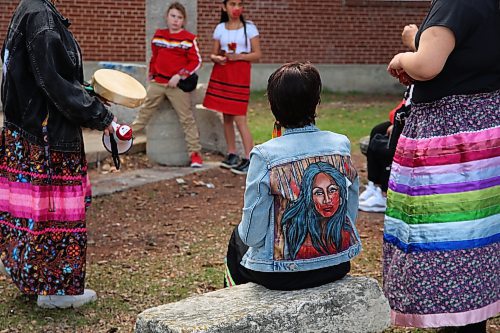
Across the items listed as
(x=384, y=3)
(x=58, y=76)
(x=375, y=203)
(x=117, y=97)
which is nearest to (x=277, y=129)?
(x=58, y=76)

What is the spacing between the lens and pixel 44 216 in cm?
441

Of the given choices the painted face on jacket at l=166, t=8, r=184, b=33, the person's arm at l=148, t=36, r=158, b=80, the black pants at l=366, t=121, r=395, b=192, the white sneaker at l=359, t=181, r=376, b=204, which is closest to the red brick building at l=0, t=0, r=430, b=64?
the person's arm at l=148, t=36, r=158, b=80

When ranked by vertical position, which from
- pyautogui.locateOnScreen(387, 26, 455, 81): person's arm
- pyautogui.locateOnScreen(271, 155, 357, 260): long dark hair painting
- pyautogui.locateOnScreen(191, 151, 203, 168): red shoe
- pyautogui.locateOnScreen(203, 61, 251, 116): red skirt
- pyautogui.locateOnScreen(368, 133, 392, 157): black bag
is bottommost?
pyautogui.locateOnScreen(191, 151, 203, 168): red shoe

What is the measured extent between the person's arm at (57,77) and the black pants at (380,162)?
227cm

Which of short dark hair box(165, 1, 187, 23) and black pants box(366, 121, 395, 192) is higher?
short dark hair box(165, 1, 187, 23)

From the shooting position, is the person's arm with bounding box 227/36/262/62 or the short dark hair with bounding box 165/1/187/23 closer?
the short dark hair with bounding box 165/1/187/23

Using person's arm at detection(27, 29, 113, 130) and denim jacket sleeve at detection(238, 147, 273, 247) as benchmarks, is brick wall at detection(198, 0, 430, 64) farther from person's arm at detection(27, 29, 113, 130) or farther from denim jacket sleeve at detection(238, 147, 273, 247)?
denim jacket sleeve at detection(238, 147, 273, 247)

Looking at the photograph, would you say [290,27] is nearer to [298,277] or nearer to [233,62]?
[233,62]

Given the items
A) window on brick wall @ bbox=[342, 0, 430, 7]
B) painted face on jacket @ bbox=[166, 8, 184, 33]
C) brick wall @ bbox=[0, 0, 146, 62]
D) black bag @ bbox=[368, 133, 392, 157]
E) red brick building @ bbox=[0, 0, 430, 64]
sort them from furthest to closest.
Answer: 1. window on brick wall @ bbox=[342, 0, 430, 7]
2. red brick building @ bbox=[0, 0, 430, 64]
3. brick wall @ bbox=[0, 0, 146, 62]
4. painted face on jacket @ bbox=[166, 8, 184, 33]
5. black bag @ bbox=[368, 133, 392, 157]

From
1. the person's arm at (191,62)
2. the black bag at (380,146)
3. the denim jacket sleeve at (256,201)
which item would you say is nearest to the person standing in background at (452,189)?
the denim jacket sleeve at (256,201)

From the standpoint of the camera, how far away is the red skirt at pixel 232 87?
839 cm

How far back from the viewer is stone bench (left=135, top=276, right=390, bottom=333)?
3.12 metres

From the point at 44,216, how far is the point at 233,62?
4.27 m

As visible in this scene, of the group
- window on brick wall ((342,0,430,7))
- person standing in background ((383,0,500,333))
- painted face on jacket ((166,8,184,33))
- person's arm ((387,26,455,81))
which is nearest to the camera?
person's arm ((387,26,455,81))
